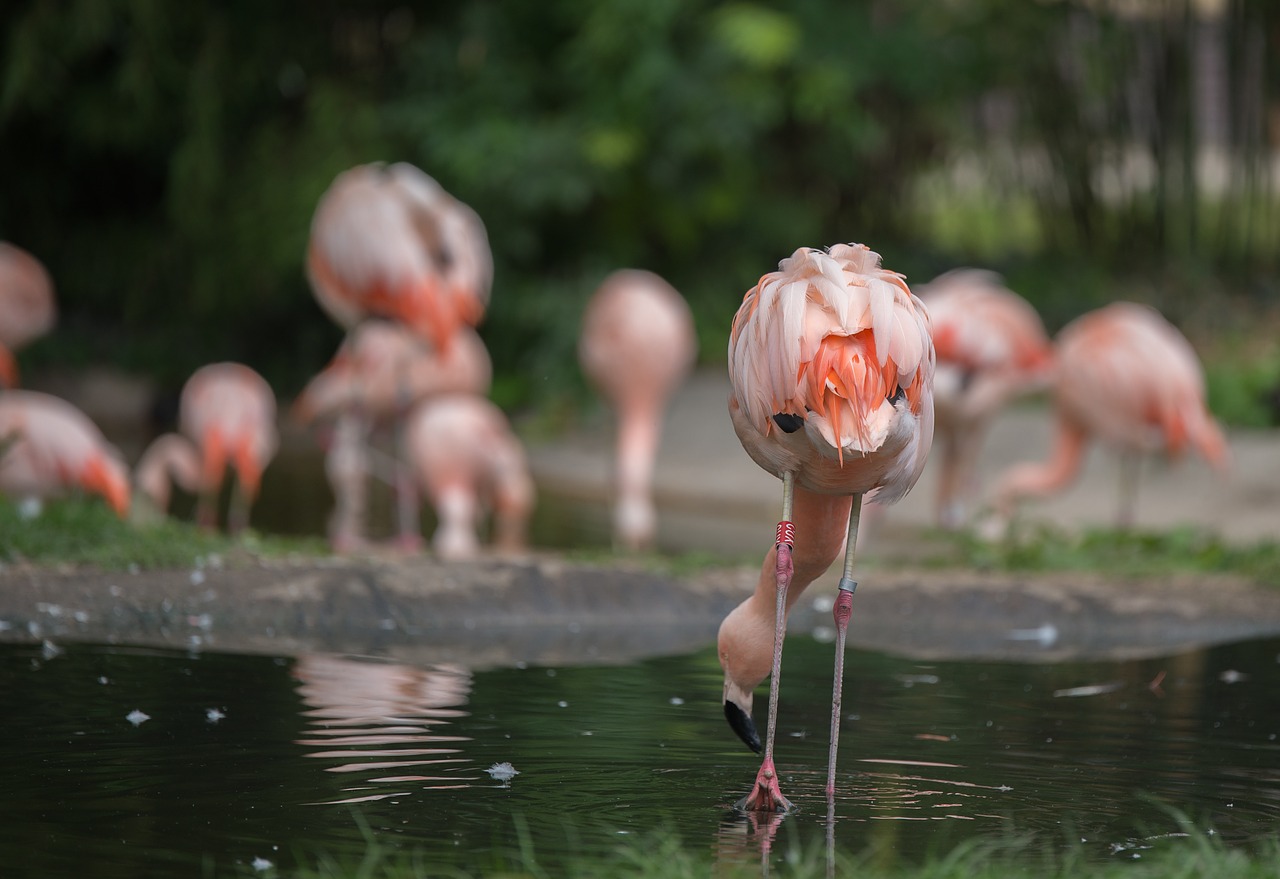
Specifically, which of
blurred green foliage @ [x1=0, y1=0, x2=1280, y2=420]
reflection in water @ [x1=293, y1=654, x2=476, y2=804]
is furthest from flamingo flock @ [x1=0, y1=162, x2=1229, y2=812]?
blurred green foliage @ [x1=0, y1=0, x2=1280, y2=420]

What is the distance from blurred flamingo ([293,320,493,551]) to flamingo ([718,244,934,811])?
408cm

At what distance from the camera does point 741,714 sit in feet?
11.1

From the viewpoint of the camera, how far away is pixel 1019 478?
8.27 m

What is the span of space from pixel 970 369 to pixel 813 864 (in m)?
6.04

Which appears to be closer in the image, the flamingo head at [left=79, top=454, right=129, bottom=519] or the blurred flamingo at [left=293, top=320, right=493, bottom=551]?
the flamingo head at [left=79, top=454, right=129, bottom=519]

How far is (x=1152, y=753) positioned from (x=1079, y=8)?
10.7 metres

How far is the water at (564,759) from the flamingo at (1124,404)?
3.37 meters

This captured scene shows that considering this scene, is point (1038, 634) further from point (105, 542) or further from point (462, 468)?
point (462, 468)

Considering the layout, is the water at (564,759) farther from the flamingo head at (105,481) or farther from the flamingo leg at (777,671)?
the flamingo head at (105,481)

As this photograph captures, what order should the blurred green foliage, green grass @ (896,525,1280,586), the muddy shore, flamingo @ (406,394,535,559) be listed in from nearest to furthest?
1. the muddy shore
2. green grass @ (896,525,1280,586)
3. flamingo @ (406,394,535,559)
4. the blurred green foliage

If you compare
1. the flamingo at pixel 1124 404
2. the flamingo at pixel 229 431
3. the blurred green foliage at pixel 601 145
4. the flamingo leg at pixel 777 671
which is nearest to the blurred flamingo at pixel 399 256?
the flamingo at pixel 229 431

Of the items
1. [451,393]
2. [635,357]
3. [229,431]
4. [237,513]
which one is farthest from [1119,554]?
[237,513]

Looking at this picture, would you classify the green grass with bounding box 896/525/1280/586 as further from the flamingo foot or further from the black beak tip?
the flamingo foot

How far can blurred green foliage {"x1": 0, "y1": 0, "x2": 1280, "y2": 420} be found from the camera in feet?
42.1
